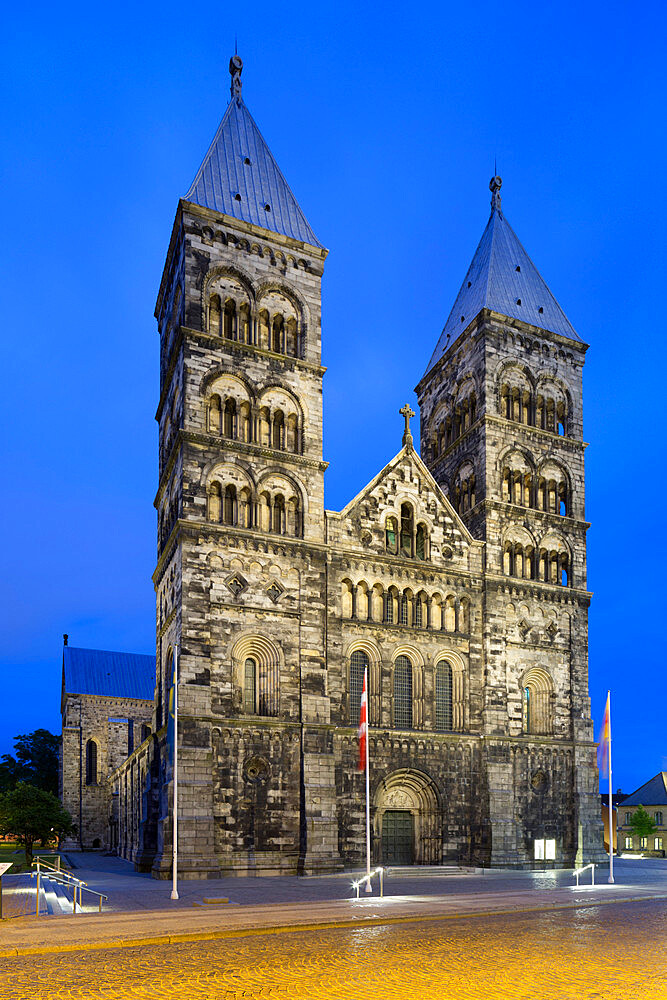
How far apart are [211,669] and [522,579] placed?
17.1 m

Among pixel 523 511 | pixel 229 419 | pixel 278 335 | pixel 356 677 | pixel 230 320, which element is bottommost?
pixel 356 677

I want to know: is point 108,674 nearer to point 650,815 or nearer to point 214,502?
point 214,502

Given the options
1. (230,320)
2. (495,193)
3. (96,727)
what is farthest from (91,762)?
(495,193)

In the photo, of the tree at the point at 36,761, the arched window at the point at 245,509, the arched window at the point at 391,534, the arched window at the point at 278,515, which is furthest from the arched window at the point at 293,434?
the tree at the point at 36,761

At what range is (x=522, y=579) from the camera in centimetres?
4238

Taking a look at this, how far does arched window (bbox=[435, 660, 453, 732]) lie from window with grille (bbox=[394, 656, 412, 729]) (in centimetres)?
142

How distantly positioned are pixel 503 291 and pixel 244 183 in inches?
602

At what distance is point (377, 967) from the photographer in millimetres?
13281

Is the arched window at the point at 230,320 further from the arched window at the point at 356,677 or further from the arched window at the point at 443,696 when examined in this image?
the arched window at the point at 443,696

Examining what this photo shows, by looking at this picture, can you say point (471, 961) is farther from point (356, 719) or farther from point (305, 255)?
point (305, 255)

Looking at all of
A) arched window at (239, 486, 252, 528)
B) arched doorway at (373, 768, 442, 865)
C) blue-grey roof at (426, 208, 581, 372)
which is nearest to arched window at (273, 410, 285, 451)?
arched window at (239, 486, 252, 528)

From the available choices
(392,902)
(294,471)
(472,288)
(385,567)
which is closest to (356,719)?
(385,567)

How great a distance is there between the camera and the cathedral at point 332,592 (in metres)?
33.6

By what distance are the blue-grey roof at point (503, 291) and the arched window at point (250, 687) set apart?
22704 millimetres
